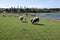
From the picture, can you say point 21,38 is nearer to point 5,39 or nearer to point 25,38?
point 25,38

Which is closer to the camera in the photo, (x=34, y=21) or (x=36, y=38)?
(x=36, y=38)

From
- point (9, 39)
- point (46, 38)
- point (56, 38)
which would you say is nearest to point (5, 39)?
point (9, 39)

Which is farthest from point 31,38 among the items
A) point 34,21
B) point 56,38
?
point 34,21

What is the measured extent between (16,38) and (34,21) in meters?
13.0

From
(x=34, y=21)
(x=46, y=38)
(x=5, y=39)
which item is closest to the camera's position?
(x=5, y=39)

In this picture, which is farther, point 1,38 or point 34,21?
point 34,21

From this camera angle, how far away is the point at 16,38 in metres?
14.1

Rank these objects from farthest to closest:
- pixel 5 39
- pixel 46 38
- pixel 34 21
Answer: pixel 34 21 → pixel 46 38 → pixel 5 39

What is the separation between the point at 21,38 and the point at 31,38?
88 cm

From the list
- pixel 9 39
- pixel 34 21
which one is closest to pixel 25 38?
pixel 9 39

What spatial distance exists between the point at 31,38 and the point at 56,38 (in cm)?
227

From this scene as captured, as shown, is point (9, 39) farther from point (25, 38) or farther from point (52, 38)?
point (52, 38)

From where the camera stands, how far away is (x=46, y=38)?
47.3 feet

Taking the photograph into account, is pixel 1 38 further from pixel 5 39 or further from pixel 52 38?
pixel 52 38
